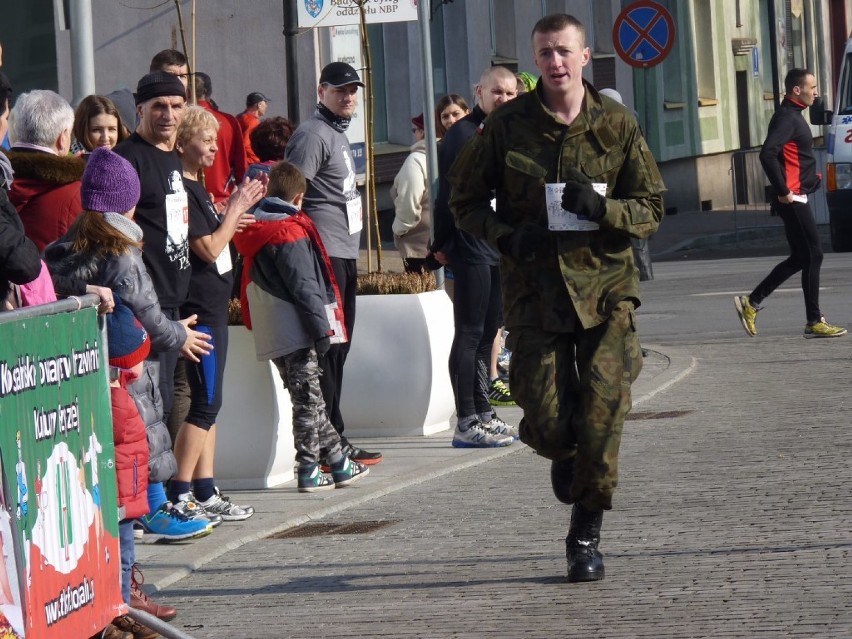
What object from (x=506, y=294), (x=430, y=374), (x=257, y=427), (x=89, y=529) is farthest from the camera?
(x=430, y=374)

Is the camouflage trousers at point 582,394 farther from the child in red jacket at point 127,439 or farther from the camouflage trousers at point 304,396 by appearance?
the camouflage trousers at point 304,396

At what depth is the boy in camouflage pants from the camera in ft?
28.3

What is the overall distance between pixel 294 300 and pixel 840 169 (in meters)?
15.7

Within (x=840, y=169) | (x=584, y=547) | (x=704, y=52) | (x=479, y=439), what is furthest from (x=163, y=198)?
(x=704, y=52)

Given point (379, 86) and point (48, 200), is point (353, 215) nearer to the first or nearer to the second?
point (48, 200)

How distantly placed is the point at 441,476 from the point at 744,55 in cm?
3276

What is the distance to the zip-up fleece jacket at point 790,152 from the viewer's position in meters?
14.5

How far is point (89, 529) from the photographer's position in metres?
5.51

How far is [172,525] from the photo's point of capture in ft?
25.4

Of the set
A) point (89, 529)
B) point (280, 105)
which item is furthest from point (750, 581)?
point (280, 105)

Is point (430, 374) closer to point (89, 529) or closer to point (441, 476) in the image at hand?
point (441, 476)

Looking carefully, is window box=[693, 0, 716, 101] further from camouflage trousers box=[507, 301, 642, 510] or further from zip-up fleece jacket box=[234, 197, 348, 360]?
camouflage trousers box=[507, 301, 642, 510]

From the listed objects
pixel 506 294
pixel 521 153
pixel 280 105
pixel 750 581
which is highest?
pixel 280 105

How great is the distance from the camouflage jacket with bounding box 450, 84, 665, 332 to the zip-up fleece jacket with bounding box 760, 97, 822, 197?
26.3 ft
